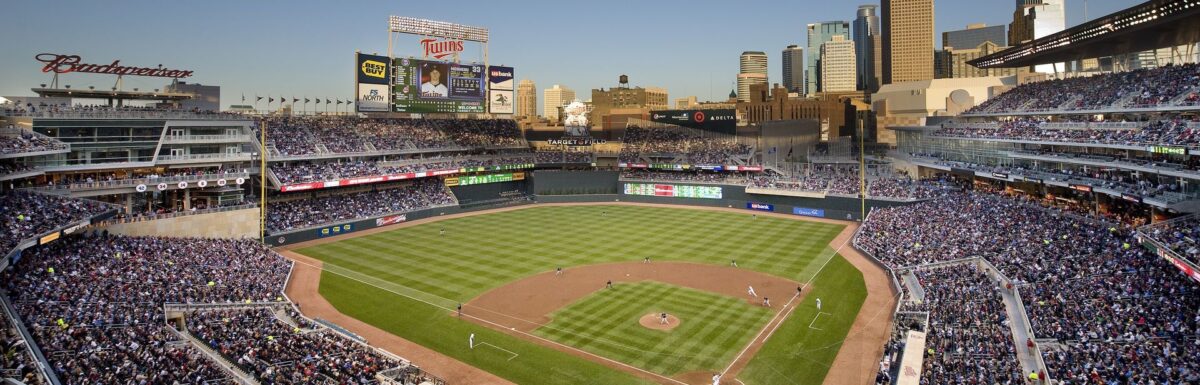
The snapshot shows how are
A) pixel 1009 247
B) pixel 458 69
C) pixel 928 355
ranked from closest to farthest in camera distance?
pixel 928 355, pixel 1009 247, pixel 458 69

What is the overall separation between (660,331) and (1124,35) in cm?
3281

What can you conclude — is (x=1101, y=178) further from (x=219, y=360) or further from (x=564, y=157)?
(x=564, y=157)

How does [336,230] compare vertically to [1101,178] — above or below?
below

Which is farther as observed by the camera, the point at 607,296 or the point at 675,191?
the point at 675,191

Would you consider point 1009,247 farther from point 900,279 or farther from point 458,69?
point 458,69

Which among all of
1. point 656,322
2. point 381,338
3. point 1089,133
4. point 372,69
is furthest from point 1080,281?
→ point 372,69

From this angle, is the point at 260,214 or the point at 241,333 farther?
the point at 260,214

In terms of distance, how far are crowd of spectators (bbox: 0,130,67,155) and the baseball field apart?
13.9 meters

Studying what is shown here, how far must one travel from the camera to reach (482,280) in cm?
3609

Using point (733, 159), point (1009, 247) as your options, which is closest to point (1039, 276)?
point (1009, 247)

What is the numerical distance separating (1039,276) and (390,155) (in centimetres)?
5241

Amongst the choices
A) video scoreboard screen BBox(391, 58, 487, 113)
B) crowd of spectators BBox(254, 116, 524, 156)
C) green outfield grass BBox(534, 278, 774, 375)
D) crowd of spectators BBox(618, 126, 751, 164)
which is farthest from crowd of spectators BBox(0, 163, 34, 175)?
crowd of spectators BBox(618, 126, 751, 164)

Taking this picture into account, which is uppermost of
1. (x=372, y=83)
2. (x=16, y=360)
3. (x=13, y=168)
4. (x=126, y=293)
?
(x=372, y=83)

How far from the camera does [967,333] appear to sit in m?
23.2
